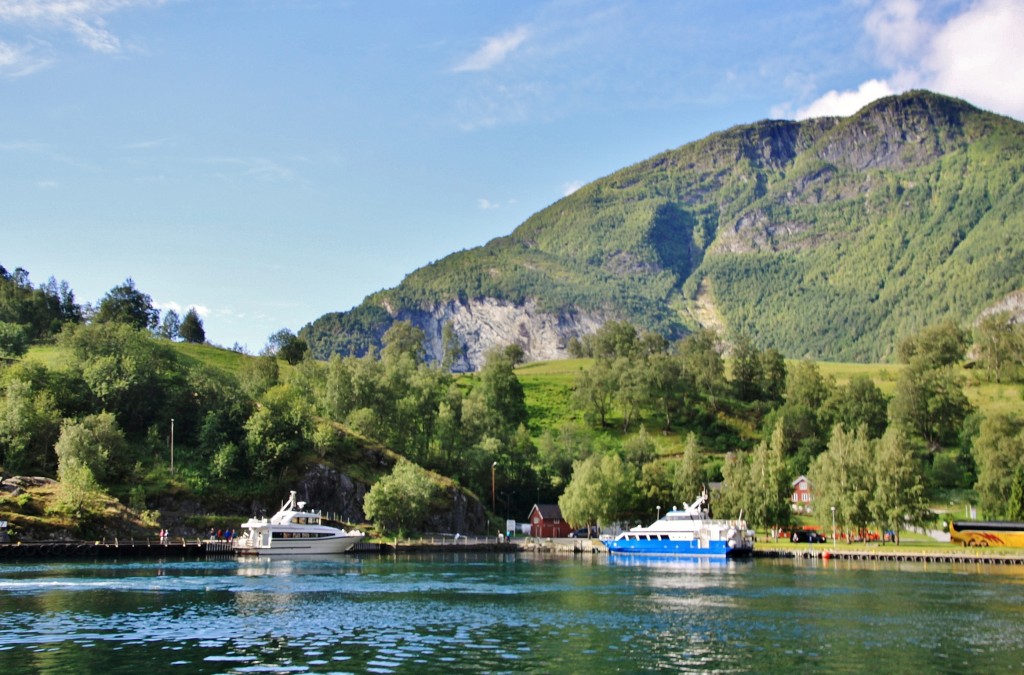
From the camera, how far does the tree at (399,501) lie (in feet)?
339

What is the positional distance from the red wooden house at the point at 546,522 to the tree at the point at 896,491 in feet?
148

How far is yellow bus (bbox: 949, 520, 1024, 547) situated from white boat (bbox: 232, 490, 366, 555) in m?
64.2

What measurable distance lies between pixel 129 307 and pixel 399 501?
86.3m

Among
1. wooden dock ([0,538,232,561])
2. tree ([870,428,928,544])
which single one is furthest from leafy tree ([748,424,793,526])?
wooden dock ([0,538,232,561])

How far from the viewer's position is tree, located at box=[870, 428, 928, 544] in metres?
95.5

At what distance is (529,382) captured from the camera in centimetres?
19462

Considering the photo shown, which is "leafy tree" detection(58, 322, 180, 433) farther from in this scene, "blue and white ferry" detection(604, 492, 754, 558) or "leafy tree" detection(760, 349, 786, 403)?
"leafy tree" detection(760, 349, 786, 403)

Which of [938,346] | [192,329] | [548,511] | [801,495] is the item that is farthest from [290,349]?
[938,346]

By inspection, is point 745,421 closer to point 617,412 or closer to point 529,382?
point 617,412

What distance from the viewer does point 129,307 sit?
544 ft

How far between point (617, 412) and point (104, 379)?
90.0 m

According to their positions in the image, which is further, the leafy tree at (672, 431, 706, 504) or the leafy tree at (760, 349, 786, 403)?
the leafy tree at (760, 349, 786, 403)

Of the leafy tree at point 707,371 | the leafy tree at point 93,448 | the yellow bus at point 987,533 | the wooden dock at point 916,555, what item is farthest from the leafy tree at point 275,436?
the leafy tree at point 707,371

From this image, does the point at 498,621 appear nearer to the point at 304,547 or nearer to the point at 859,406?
the point at 304,547
